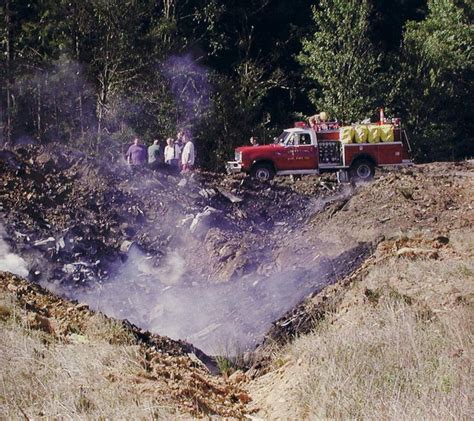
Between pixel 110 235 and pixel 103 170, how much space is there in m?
2.73

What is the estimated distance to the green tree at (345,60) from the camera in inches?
1330

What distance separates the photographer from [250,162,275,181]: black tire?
25547 mm

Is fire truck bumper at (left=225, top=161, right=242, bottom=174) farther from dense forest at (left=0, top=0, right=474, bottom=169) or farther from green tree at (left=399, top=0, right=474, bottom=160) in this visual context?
green tree at (left=399, top=0, right=474, bottom=160)

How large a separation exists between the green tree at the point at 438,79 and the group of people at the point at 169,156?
13.5 meters

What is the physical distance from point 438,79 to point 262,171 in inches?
556

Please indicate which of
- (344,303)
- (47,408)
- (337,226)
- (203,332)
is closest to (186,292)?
(203,332)

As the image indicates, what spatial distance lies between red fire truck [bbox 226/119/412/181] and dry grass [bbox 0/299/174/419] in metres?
15.3

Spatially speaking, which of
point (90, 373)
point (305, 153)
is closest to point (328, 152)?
point (305, 153)

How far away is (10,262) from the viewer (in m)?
19.4

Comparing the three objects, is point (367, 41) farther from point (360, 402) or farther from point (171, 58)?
point (360, 402)

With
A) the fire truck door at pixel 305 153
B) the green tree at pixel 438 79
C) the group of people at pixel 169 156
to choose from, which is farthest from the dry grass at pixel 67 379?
the green tree at pixel 438 79

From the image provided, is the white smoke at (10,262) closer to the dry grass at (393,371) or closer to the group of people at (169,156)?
the group of people at (169,156)

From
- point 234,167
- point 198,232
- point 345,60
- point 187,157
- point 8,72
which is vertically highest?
point 8,72

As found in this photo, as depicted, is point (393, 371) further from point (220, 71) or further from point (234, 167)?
point (220, 71)
